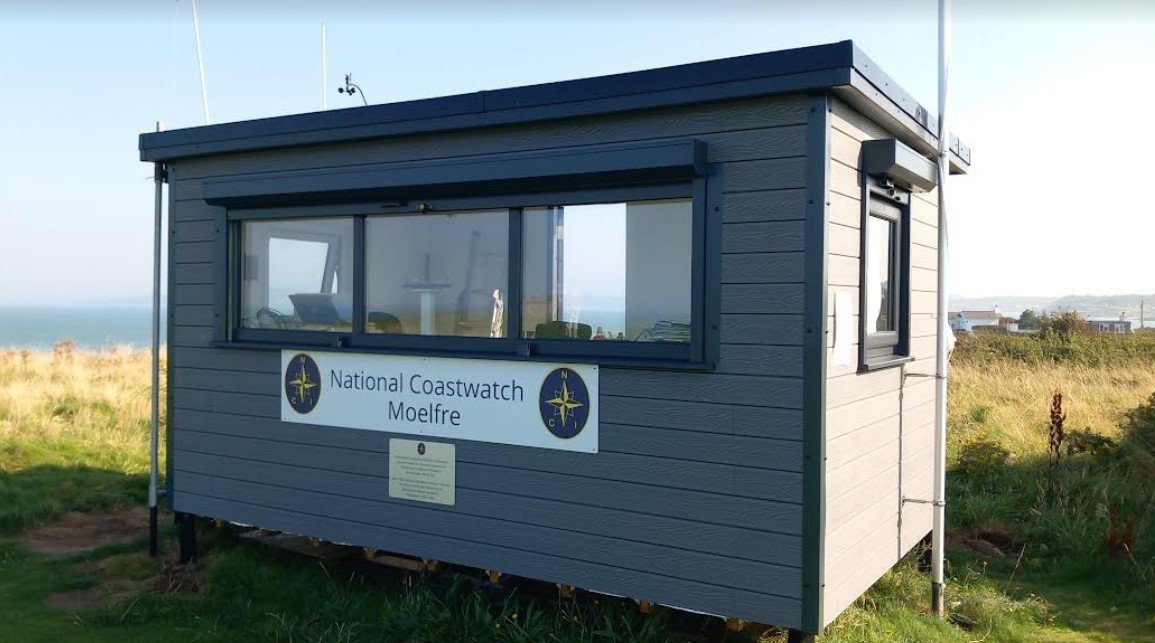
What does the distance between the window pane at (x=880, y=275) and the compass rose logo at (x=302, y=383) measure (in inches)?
116

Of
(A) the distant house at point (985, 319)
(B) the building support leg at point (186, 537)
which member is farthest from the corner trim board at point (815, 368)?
(A) the distant house at point (985, 319)

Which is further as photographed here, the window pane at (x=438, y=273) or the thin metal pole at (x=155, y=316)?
the thin metal pole at (x=155, y=316)

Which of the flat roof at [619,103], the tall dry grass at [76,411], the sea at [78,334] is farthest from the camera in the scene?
the sea at [78,334]

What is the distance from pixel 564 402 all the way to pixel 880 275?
1740mm

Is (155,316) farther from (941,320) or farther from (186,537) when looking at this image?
(941,320)

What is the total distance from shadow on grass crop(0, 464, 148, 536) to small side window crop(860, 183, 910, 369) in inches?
236

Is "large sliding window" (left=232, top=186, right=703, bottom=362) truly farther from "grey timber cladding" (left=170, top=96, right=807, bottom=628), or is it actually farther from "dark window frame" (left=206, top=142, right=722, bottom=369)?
"grey timber cladding" (left=170, top=96, right=807, bottom=628)

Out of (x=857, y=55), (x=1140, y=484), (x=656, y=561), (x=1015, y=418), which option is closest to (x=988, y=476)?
(x=1140, y=484)

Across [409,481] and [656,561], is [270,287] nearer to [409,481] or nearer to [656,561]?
[409,481]

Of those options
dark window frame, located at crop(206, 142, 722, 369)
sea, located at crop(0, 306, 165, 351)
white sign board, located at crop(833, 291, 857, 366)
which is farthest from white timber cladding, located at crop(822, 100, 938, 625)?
sea, located at crop(0, 306, 165, 351)

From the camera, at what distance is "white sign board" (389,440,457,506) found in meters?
4.81

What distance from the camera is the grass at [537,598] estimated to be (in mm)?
4551

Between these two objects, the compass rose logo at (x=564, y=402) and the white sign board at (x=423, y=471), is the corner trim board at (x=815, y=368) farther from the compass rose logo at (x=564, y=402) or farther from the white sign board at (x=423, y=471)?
the white sign board at (x=423, y=471)

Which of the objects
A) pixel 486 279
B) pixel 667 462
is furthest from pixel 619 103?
pixel 667 462
